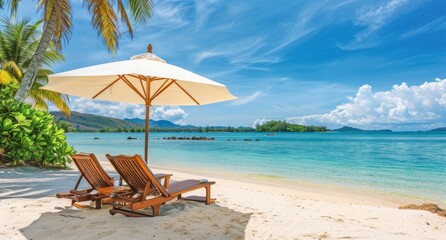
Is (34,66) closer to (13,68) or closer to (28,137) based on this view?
(28,137)

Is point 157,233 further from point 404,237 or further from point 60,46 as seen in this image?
point 60,46

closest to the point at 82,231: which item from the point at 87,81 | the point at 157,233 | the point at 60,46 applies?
the point at 157,233

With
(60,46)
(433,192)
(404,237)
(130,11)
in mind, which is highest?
(130,11)

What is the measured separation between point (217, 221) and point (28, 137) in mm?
6500

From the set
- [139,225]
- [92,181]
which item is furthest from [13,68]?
[139,225]

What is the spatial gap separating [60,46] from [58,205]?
8236mm

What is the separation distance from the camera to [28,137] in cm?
802

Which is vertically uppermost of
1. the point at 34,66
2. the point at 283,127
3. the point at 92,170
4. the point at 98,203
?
the point at 283,127

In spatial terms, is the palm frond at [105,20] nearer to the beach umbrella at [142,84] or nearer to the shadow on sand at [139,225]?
the beach umbrella at [142,84]

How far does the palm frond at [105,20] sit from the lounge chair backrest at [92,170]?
747 centimetres

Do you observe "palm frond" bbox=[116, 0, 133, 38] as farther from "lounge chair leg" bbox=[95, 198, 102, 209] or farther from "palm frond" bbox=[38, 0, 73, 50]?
"lounge chair leg" bbox=[95, 198, 102, 209]

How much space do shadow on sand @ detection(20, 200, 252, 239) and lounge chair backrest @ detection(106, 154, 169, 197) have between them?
1.31 feet

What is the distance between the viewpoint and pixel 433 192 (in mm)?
9859

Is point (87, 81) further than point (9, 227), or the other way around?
point (87, 81)
